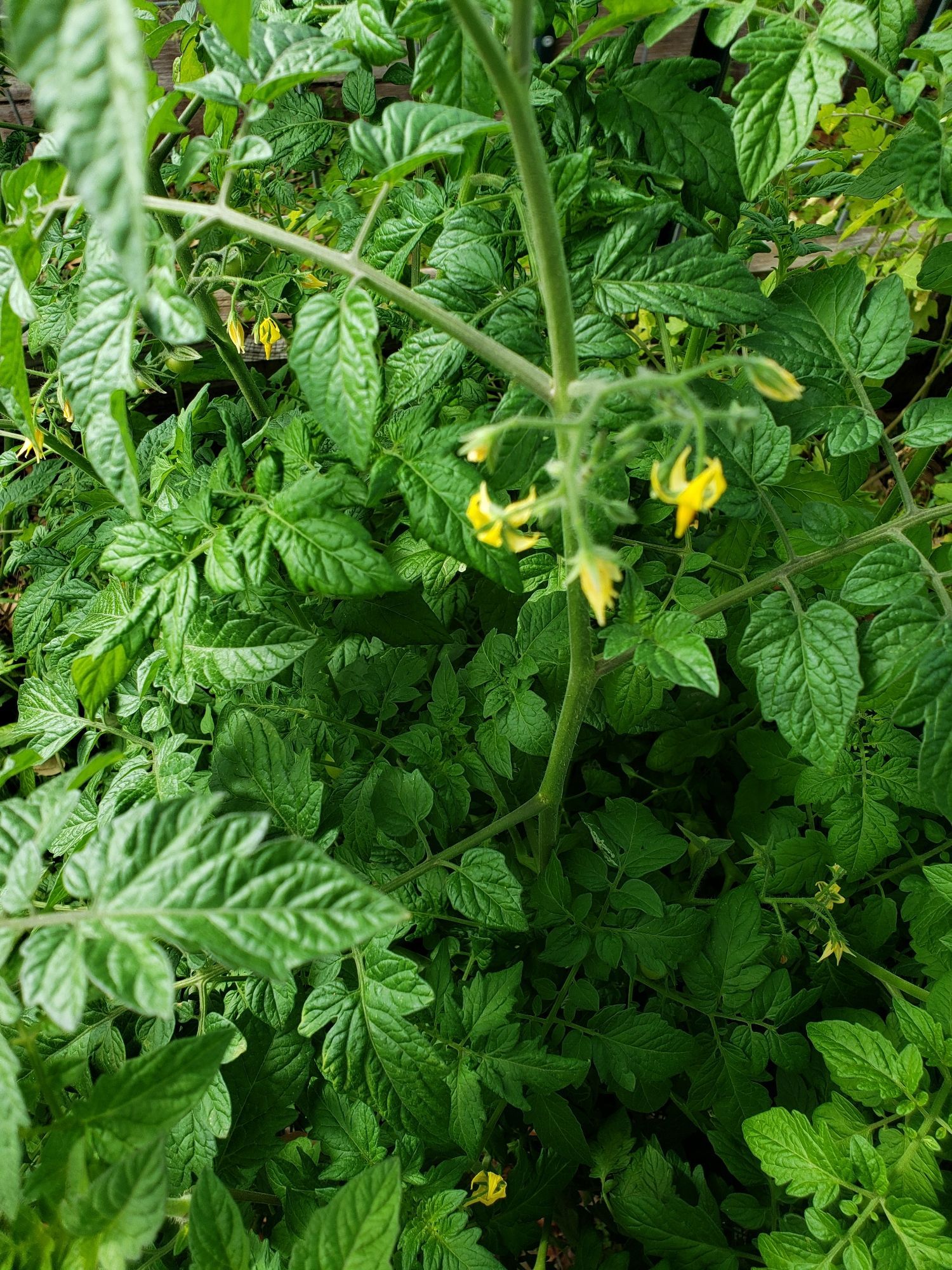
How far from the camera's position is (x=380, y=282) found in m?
0.62

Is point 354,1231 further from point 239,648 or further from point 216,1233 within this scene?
point 239,648

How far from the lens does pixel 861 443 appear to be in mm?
793

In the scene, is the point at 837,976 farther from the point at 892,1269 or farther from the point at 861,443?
the point at 861,443

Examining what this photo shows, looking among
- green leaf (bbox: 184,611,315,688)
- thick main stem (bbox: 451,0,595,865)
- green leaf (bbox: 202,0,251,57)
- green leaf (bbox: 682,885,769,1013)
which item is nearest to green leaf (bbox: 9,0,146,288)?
green leaf (bbox: 202,0,251,57)

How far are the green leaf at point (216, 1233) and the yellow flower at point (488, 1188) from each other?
0.40 metres

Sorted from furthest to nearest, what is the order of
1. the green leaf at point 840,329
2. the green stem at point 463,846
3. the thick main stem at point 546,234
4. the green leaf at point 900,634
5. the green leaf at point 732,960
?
the green leaf at point 732,960, the green stem at point 463,846, the green leaf at point 840,329, the green leaf at point 900,634, the thick main stem at point 546,234

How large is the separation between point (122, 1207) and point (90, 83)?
0.60 m

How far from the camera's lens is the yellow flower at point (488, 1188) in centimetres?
95

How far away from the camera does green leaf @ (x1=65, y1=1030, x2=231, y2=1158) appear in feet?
1.90

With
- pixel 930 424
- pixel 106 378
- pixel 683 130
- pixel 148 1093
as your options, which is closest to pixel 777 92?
pixel 683 130

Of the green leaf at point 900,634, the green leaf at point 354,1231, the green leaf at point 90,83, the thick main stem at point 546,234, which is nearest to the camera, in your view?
the green leaf at point 90,83

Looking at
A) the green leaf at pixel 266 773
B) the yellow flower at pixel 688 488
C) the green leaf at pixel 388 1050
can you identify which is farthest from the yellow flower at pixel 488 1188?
the yellow flower at pixel 688 488

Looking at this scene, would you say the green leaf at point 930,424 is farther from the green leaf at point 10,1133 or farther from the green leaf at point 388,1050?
the green leaf at point 10,1133

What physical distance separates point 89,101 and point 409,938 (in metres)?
0.98
